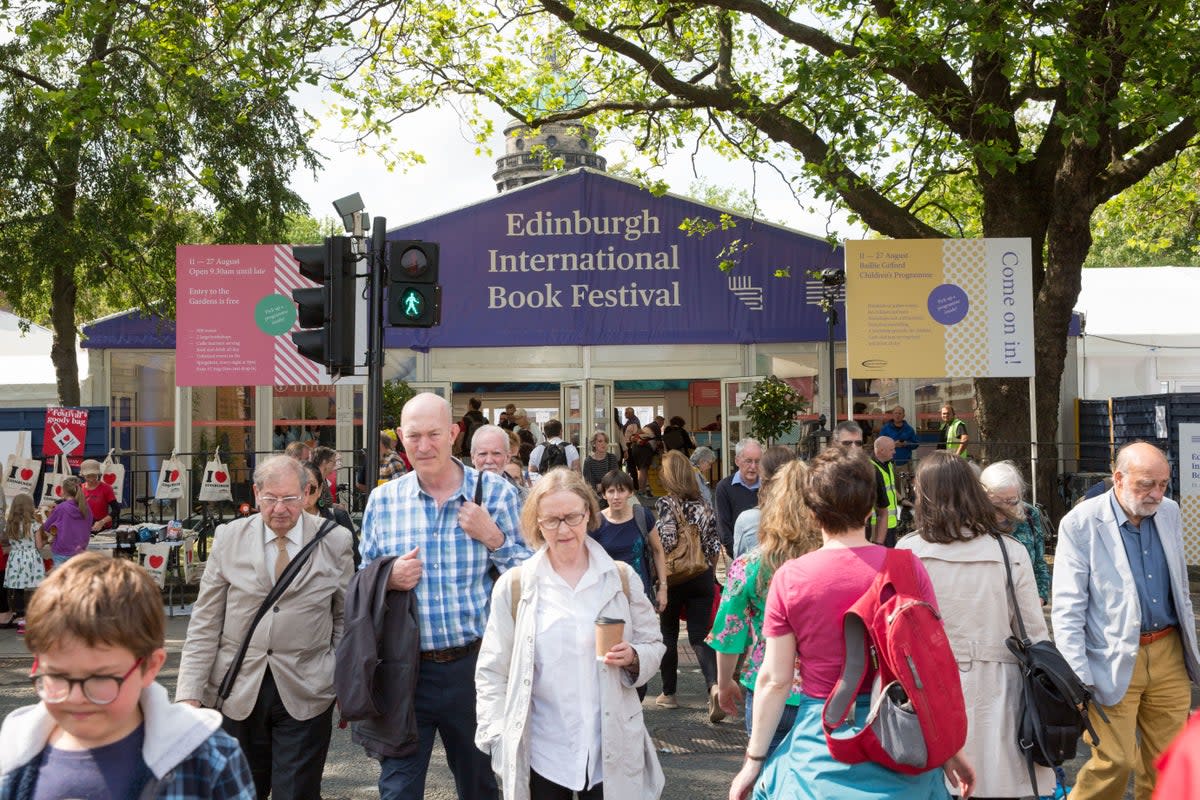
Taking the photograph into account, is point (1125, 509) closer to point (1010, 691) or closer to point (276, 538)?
point (1010, 691)

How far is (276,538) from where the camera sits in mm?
4949

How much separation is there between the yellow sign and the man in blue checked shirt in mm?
9697

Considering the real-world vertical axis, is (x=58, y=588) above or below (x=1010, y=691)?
above

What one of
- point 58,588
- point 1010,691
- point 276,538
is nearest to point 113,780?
point 58,588

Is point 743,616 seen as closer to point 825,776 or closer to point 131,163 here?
point 825,776

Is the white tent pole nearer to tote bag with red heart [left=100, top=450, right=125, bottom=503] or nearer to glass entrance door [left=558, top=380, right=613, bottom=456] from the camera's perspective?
glass entrance door [left=558, top=380, right=613, bottom=456]

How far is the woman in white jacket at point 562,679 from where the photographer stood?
392cm

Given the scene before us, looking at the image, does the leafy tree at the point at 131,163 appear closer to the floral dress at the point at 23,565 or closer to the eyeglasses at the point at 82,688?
the floral dress at the point at 23,565

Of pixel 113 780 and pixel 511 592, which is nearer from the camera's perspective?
pixel 113 780

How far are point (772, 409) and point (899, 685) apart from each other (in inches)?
635

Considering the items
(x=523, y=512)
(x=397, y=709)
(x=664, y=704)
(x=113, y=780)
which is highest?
(x=523, y=512)

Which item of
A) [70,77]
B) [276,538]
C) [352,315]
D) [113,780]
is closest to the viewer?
[113,780]

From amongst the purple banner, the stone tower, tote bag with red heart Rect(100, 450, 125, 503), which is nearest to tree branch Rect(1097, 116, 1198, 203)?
the purple banner

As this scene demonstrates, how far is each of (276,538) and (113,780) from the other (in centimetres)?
277
